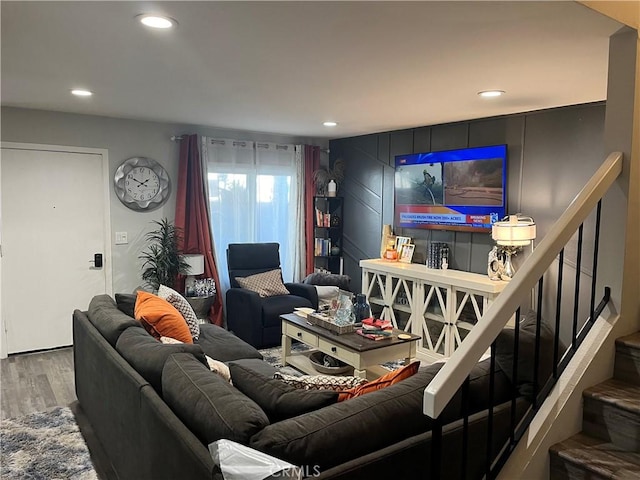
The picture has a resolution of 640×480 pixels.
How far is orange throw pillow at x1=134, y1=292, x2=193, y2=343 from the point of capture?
296 cm

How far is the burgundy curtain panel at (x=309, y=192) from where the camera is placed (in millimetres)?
6031

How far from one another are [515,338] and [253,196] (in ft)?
13.9

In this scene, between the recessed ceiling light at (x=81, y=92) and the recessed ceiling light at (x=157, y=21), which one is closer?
the recessed ceiling light at (x=157, y=21)

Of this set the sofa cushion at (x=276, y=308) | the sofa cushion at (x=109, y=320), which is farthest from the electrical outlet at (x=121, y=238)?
the sofa cushion at (x=109, y=320)

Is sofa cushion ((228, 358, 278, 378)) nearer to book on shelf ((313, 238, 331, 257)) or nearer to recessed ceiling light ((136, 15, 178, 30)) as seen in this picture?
recessed ceiling light ((136, 15, 178, 30))

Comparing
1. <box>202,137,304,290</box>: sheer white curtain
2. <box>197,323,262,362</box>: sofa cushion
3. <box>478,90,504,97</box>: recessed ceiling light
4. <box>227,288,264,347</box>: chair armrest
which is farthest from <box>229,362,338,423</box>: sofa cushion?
<box>202,137,304,290</box>: sheer white curtain

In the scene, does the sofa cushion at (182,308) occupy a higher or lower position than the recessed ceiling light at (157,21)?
lower

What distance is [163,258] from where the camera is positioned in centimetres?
496

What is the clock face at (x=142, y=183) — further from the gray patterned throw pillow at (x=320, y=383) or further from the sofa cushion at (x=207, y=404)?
the gray patterned throw pillow at (x=320, y=383)

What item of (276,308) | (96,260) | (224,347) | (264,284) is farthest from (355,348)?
(96,260)

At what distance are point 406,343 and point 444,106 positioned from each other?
1.93 m

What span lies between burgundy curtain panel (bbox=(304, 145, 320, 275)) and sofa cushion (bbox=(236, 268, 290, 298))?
3.17 ft

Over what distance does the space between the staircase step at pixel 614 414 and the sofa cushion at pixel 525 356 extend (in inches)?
7.8

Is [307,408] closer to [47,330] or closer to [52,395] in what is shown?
[52,395]
